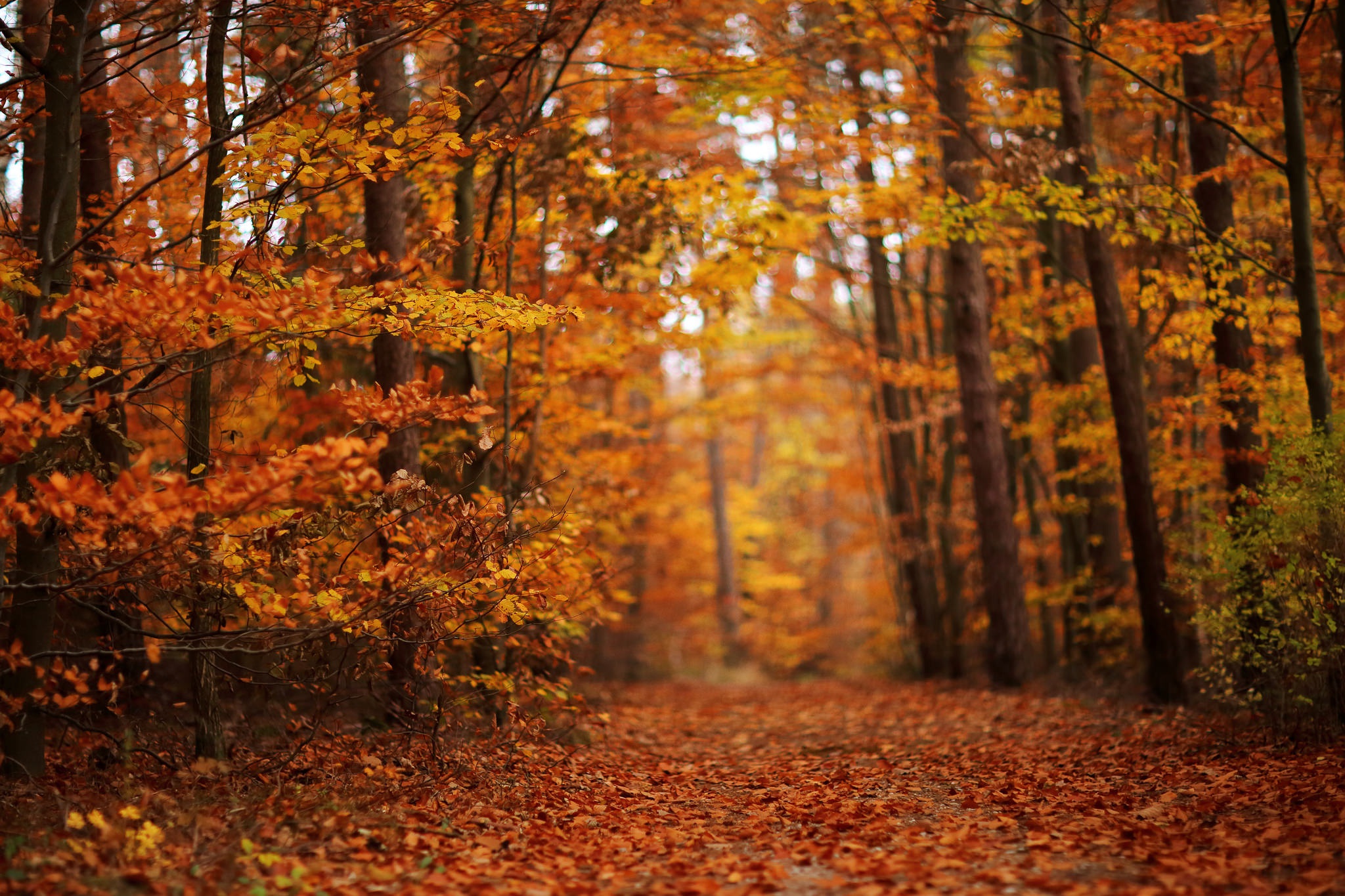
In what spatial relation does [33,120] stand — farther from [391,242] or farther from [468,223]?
[468,223]

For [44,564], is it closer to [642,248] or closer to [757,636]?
[642,248]

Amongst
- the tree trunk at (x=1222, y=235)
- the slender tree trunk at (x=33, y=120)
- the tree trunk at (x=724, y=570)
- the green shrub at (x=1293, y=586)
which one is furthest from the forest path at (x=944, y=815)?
the tree trunk at (x=724, y=570)

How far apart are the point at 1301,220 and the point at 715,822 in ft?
18.3

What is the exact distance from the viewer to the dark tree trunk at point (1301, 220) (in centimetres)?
658

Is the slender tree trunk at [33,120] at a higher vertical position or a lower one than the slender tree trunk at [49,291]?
higher

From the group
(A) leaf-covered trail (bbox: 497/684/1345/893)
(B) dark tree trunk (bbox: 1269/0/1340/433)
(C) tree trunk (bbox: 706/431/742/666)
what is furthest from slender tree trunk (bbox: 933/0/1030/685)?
(C) tree trunk (bbox: 706/431/742/666)

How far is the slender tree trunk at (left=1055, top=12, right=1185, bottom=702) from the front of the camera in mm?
9211

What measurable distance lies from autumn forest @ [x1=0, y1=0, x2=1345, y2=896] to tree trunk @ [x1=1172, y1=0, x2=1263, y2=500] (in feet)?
0.15

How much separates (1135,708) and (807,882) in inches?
247

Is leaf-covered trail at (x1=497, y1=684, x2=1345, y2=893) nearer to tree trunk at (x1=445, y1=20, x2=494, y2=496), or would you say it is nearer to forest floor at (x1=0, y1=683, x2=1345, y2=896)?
forest floor at (x1=0, y1=683, x2=1345, y2=896)

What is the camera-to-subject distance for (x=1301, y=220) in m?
6.69

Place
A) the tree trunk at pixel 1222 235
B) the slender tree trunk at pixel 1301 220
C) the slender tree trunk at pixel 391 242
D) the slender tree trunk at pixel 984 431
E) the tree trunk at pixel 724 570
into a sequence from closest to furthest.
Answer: the slender tree trunk at pixel 1301 220
the slender tree trunk at pixel 391 242
the tree trunk at pixel 1222 235
the slender tree trunk at pixel 984 431
the tree trunk at pixel 724 570

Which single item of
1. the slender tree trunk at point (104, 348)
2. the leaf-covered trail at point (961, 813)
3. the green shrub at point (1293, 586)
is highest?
the slender tree trunk at point (104, 348)

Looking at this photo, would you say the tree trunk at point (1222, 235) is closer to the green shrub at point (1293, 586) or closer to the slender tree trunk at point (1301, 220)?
the slender tree trunk at point (1301, 220)
